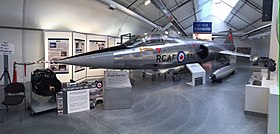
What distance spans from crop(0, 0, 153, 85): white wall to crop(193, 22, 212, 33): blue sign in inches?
247

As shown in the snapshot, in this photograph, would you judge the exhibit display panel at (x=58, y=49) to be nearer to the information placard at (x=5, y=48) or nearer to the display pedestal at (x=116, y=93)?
the information placard at (x=5, y=48)

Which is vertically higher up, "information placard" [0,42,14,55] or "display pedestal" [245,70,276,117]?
"information placard" [0,42,14,55]

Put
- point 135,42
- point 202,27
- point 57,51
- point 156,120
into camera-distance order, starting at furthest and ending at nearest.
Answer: point 202,27 < point 57,51 < point 135,42 < point 156,120

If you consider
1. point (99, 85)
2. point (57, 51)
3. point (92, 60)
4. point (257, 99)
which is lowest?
point (257, 99)

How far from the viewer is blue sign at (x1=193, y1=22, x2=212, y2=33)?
41.9 ft

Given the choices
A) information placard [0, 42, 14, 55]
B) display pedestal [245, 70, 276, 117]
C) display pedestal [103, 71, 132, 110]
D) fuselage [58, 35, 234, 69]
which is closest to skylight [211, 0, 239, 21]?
fuselage [58, 35, 234, 69]

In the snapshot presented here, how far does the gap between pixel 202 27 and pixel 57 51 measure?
30.9 ft

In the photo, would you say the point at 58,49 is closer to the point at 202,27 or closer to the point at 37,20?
the point at 37,20

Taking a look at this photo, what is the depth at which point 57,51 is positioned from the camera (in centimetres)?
781

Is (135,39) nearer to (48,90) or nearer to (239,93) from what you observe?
A: (48,90)

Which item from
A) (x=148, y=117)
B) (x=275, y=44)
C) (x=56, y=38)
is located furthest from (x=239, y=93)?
(x=56, y=38)

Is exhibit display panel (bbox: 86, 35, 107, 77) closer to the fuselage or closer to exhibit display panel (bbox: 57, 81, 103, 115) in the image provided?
the fuselage

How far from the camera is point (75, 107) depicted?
4.46 metres

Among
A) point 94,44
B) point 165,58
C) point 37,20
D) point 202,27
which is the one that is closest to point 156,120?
point 165,58
